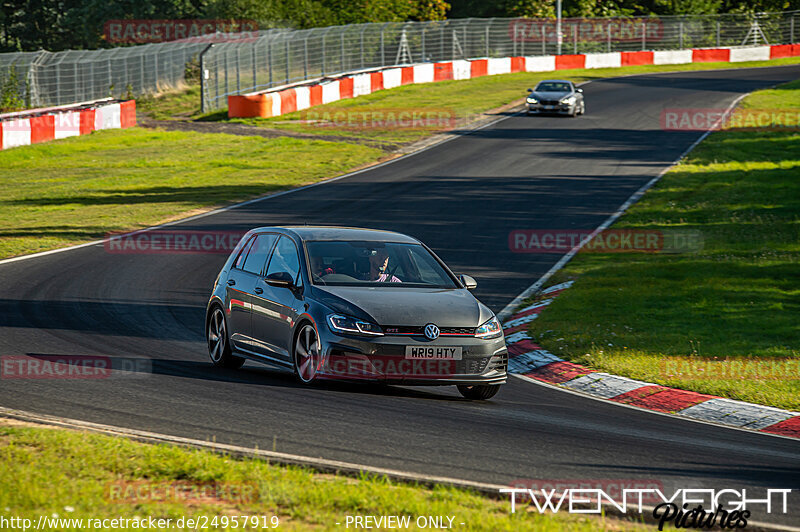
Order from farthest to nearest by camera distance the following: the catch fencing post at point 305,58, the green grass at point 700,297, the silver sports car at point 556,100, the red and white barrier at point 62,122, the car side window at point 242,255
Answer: the catch fencing post at point 305,58 < the silver sports car at point 556,100 < the red and white barrier at point 62,122 < the green grass at point 700,297 < the car side window at point 242,255

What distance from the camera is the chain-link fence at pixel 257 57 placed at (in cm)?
4928

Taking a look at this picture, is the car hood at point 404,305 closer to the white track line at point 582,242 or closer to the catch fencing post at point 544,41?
the white track line at point 582,242

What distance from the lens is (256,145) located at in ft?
122

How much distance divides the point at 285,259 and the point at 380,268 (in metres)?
1.02

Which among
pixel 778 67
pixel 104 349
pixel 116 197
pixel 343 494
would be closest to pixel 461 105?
pixel 116 197

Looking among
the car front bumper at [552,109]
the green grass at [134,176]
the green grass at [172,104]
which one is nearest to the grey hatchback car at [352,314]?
the green grass at [134,176]

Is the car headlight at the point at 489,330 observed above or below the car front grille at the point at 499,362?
above

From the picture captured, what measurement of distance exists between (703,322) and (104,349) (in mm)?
7591

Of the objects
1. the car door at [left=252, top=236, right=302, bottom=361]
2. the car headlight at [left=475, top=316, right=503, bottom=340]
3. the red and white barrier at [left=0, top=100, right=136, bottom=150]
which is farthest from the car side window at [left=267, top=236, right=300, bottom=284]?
the red and white barrier at [left=0, top=100, right=136, bottom=150]

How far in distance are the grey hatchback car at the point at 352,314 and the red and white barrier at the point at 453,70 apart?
111ft

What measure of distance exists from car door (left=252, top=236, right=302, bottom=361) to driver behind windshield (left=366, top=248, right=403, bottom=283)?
2.41 ft

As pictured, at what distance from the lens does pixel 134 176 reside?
30906mm

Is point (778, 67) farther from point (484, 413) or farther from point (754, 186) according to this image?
point (484, 413)

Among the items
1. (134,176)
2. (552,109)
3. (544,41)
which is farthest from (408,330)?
(544,41)
